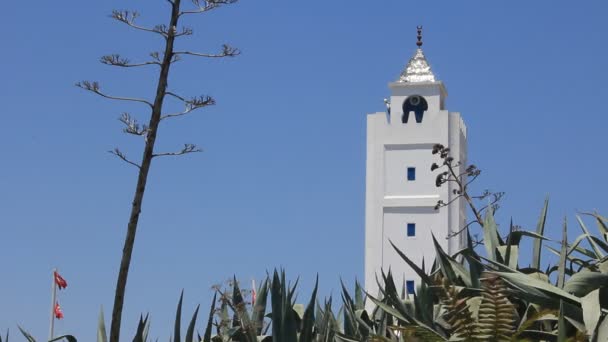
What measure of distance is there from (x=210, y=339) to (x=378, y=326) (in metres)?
1.26

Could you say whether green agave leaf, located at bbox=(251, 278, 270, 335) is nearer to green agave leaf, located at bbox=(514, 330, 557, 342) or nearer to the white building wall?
green agave leaf, located at bbox=(514, 330, 557, 342)

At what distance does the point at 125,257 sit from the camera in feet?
33.1

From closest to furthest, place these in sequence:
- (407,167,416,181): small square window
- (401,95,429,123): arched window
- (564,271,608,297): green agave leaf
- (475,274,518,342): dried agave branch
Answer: (475,274,518,342): dried agave branch → (564,271,608,297): green agave leaf → (407,167,416,181): small square window → (401,95,429,123): arched window

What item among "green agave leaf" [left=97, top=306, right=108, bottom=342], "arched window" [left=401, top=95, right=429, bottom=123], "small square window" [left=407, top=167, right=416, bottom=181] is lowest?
"green agave leaf" [left=97, top=306, right=108, bottom=342]

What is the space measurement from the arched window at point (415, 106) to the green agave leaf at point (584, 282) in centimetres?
4472

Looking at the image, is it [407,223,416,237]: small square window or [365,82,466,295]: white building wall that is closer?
[365,82,466,295]: white building wall

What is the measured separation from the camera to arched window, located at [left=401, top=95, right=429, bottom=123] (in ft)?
168

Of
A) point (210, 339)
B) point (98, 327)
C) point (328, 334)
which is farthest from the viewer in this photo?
point (98, 327)

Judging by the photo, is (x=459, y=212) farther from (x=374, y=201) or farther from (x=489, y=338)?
(x=489, y=338)

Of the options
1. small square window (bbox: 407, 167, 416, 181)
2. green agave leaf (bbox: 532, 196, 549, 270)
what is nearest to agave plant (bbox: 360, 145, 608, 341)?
green agave leaf (bbox: 532, 196, 549, 270)

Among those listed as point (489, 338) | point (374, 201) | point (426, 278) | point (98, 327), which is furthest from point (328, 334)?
point (374, 201)

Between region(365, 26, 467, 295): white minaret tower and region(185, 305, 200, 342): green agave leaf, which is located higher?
region(365, 26, 467, 295): white minaret tower

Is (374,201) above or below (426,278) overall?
above

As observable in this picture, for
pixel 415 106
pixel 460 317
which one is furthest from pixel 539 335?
pixel 415 106
